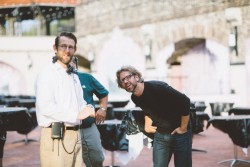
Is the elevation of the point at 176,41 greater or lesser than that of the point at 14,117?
greater

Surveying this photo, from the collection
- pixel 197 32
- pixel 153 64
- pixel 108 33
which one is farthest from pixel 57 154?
pixel 108 33

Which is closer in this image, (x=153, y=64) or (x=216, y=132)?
(x=216, y=132)

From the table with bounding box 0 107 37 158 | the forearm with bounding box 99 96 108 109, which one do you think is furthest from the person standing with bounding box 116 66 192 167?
the table with bounding box 0 107 37 158

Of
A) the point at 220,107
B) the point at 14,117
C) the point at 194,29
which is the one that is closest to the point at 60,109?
the point at 14,117

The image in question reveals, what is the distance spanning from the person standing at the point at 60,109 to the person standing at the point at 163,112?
1.91ft

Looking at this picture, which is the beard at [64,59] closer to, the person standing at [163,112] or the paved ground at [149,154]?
the person standing at [163,112]

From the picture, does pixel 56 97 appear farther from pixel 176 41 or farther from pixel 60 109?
pixel 176 41

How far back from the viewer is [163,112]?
10.1ft

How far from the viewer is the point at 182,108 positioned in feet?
9.87

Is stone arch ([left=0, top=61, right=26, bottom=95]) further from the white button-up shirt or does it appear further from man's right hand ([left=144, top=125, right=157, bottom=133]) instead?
the white button-up shirt

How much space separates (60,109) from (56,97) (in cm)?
9

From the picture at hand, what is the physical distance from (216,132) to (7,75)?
12703mm

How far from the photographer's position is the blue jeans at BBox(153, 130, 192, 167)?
311 cm

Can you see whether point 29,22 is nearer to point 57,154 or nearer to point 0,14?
point 0,14
